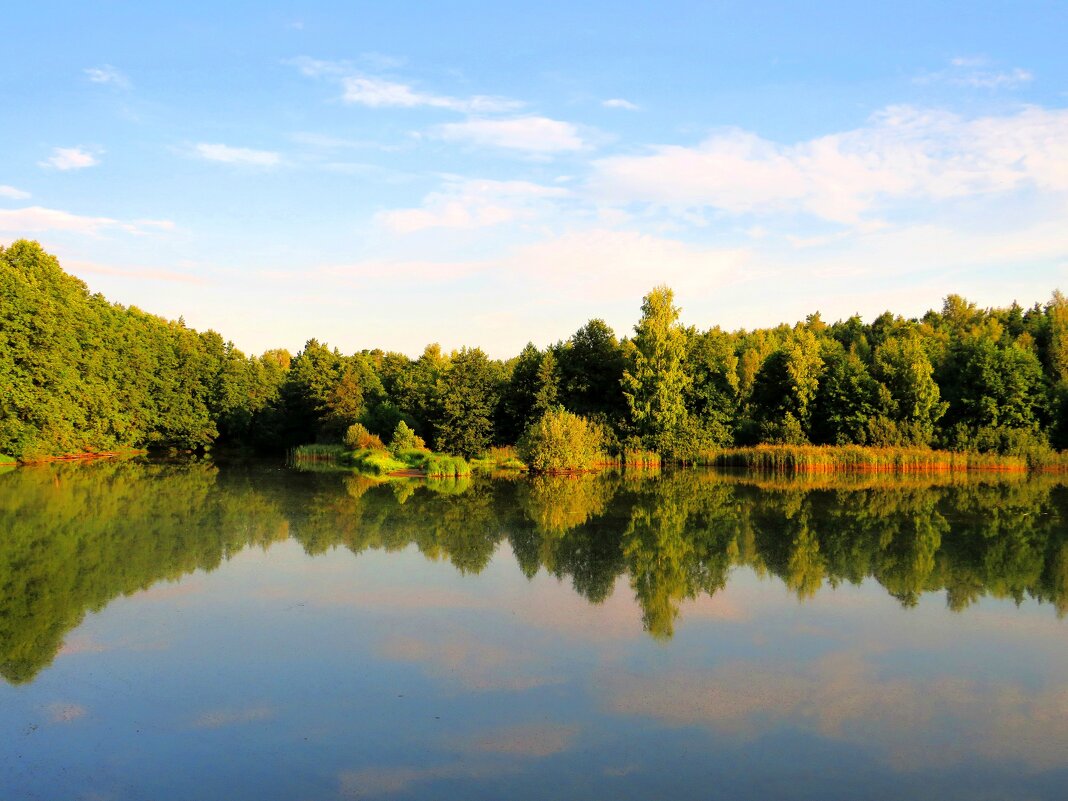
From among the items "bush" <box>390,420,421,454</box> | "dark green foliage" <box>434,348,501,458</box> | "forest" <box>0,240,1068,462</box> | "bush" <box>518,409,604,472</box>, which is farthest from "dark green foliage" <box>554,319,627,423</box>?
"bush" <box>390,420,421,454</box>

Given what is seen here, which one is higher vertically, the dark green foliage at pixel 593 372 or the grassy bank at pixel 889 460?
the dark green foliage at pixel 593 372

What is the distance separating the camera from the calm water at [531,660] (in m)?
6.43

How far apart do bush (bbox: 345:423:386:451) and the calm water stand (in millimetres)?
23963

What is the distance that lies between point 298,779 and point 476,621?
4836mm

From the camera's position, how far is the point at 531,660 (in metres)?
9.23

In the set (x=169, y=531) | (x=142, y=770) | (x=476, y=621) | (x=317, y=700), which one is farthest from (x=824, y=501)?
(x=142, y=770)

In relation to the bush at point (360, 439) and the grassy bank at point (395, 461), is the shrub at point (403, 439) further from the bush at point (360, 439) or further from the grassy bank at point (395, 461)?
the bush at point (360, 439)

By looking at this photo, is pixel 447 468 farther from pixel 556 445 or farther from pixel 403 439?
pixel 403 439

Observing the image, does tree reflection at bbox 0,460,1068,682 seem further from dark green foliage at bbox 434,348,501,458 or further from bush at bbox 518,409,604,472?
dark green foliage at bbox 434,348,501,458

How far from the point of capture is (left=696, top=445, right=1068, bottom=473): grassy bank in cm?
3794

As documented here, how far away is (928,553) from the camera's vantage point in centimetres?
1594

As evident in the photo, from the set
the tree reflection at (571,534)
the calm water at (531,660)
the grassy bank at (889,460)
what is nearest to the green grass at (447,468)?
the tree reflection at (571,534)

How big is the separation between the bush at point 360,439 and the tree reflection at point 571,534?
1242 cm

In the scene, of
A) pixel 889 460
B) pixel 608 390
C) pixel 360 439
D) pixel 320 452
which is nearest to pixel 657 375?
pixel 608 390
